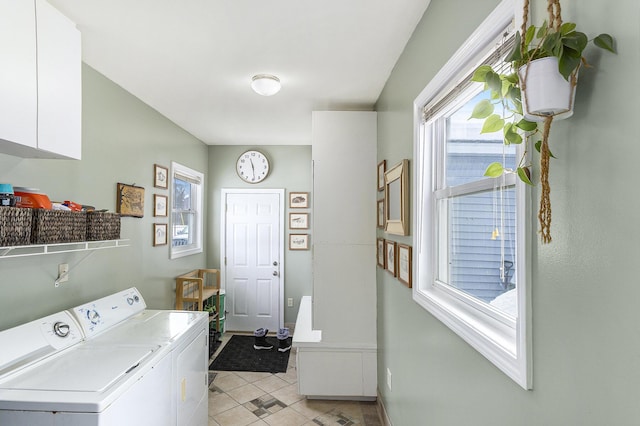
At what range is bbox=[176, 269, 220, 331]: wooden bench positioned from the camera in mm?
3504

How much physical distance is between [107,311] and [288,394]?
168cm

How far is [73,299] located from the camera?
2131 millimetres

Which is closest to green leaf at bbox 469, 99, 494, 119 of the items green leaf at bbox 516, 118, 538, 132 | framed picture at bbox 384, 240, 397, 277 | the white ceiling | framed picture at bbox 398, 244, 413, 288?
green leaf at bbox 516, 118, 538, 132

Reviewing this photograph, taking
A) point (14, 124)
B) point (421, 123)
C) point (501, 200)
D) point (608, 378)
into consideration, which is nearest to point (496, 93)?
point (501, 200)

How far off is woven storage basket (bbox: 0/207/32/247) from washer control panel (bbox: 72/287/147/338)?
669 millimetres

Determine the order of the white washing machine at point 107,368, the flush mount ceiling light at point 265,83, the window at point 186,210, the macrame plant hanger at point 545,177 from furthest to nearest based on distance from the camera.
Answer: the window at point 186,210
the flush mount ceiling light at point 265,83
the white washing machine at point 107,368
the macrame plant hanger at point 545,177

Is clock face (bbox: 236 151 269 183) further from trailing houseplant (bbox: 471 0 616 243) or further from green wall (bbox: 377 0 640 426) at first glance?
trailing houseplant (bbox: 471 0 616 243)

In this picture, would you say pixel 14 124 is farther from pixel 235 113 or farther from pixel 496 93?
pixel 235 113

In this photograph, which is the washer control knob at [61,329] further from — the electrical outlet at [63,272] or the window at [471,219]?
the window at [471,219]

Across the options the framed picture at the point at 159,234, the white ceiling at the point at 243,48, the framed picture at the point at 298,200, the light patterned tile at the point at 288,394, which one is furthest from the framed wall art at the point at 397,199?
the framed picture at the point at 298,200

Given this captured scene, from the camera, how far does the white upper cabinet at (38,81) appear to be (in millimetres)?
1329

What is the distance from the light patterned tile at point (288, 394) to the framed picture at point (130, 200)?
1.94 metres

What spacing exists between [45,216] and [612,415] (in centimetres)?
203

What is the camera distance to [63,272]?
80.4 inches
